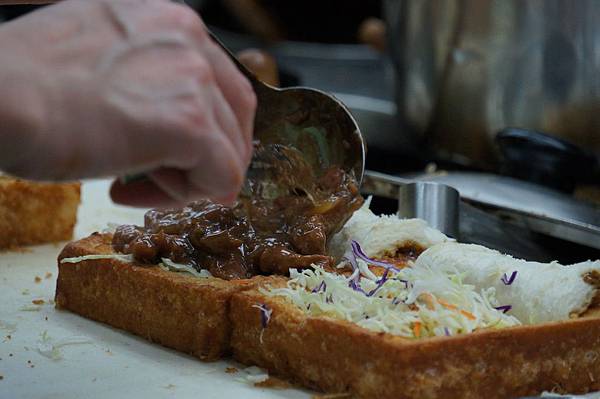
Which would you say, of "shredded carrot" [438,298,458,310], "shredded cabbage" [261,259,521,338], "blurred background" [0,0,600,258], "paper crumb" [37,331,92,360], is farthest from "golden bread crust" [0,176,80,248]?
"shredded carrot" [438,298,458,310]

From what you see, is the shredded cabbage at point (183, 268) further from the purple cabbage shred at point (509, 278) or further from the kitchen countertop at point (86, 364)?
the purple cabbage shred at point (509, 278)

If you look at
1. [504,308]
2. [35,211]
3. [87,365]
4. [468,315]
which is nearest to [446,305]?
[468,315]

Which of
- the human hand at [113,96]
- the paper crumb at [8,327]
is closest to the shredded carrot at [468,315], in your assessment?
the human hand at [113,96]

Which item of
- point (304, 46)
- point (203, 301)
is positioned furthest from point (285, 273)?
point (304, 46)

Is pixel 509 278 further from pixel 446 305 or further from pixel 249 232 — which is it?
pixel 249 232

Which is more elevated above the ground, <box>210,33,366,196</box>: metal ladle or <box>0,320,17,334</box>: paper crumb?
<box>210,33,366,196</box>: metal ladle

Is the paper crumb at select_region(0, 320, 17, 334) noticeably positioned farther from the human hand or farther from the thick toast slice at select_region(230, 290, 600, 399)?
the human hand
